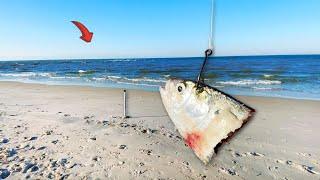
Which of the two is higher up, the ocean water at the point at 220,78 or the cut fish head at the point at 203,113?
the cut fish head at the point at 203,113

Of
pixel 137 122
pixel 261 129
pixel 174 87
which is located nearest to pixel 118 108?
pixel 137 122

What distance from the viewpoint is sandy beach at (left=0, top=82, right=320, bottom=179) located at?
241 inches

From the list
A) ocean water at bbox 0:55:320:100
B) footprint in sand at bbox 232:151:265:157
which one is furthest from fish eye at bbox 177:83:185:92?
footprint in sand at bbox 232:151:265:157

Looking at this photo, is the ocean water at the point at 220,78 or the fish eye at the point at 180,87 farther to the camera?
the ocean water at the point at 220,78

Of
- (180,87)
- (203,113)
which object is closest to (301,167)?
(203,113)

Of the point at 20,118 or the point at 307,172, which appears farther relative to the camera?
the point at 20,118

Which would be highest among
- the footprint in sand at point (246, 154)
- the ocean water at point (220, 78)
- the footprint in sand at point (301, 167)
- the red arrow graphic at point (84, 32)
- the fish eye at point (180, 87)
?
the red arrow graphic at point (84, 32)

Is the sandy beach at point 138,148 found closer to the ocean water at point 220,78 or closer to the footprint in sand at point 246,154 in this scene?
the footprint in sand at point 246,154

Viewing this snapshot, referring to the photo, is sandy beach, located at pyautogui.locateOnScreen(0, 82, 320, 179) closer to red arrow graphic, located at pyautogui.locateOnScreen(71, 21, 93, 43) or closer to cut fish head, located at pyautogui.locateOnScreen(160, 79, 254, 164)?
cut fish head, located at pyautogui.locateOnScreen(160, 79, 254, 164)

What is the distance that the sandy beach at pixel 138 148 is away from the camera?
6.11 metres

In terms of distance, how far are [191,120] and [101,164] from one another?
3871mm

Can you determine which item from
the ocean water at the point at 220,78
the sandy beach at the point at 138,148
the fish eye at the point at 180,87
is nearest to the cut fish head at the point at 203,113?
the fish eye at the point at 180,87

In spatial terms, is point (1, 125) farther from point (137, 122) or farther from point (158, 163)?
point (158, 163)

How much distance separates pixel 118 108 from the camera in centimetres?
1256
